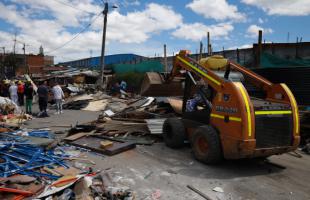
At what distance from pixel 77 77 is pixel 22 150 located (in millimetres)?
26693

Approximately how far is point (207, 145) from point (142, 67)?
20.8 m

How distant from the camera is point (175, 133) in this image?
761 cm

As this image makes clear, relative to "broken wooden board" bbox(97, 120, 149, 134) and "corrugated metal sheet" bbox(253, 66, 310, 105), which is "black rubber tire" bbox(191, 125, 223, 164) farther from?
"corrugated metal sheet" bbox(253, 66, 310, 105)

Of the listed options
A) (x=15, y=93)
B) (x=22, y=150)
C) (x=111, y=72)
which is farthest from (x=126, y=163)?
(x=111, y=72)

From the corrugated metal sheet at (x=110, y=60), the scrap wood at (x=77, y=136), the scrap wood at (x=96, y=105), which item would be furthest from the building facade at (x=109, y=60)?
the scrap wood at (x=77, y=136)

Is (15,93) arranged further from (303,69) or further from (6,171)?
(303,69)

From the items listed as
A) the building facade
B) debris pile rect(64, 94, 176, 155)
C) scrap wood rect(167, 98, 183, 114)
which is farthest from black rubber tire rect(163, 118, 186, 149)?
the building facade

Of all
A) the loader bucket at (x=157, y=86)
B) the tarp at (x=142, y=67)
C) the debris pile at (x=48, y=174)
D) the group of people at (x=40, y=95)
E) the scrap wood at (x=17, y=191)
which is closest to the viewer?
the scrap wood at (x=17, y=191)

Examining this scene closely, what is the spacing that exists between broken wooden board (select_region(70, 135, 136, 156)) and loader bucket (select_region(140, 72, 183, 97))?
2274 mm

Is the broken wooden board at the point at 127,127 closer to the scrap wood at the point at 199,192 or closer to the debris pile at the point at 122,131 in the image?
the debris pile at the point at 122,131

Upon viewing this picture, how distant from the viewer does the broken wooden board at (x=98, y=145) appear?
289 inches

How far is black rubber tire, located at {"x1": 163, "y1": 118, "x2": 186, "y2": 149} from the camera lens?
24.9 feet

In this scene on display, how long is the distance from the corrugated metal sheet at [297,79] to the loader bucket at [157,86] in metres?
3.20

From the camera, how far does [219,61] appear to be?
7.50 meters
